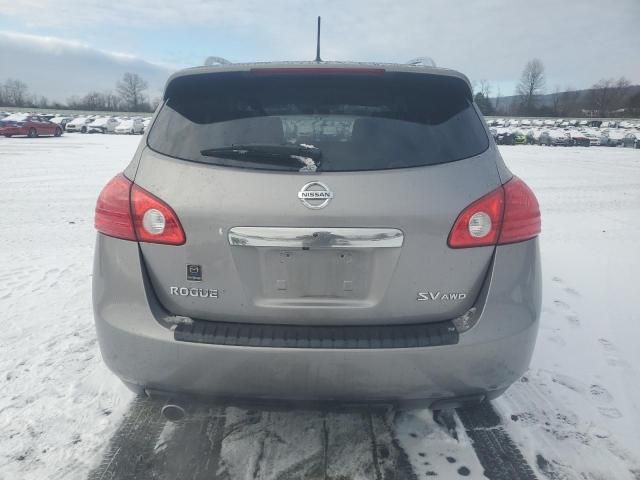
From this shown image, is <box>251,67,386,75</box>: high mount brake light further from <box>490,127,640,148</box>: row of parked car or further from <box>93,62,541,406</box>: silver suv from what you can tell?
<box>490,127,640,148</box>: row of parked car

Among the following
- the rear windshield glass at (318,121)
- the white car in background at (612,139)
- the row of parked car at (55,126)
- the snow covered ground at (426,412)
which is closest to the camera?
the rear windshield glass at (318,121)

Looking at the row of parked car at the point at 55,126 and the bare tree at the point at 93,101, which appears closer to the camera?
the row of parked car at the point at 55,126

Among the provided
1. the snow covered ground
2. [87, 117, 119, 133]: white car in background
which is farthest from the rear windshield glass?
[87, 117, 119, 133]: white car in background

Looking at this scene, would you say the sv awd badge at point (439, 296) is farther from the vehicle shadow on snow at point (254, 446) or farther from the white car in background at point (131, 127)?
the white car in background at point (131, 127)

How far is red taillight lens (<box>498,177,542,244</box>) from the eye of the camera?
2012 millimetres

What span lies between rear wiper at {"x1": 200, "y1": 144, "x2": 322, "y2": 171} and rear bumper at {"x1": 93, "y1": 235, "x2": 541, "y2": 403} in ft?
1.82

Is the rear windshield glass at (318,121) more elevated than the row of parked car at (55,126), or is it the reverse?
the rear windshield glass at (318,121)

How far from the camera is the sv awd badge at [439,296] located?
6.38 ft

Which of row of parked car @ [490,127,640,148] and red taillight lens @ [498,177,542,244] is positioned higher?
red taillight lens @ [498,177,542,244]

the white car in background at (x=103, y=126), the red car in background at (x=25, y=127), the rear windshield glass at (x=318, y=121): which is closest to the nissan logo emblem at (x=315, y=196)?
the rear windshield glass at (x=318, y=121)

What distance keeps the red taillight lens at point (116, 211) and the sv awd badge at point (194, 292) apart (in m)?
0.28

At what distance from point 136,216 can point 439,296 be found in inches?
51.1

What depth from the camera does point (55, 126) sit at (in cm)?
3506

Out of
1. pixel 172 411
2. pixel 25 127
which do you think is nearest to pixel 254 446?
pixel 172 411
